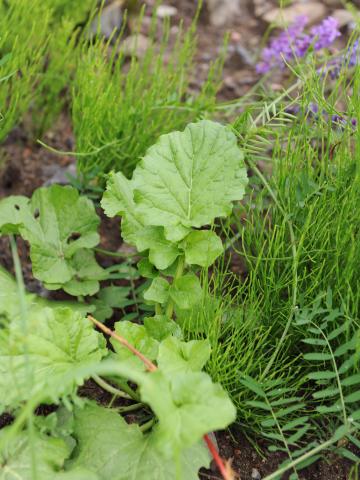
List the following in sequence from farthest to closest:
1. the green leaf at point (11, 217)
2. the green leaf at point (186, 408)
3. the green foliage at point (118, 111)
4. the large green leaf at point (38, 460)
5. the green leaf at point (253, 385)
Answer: the green foliage at point (118, 111)
the green leaf at point (11, 217)
the green leaf at point (253, 385)
the large green leaf at point (38, 460)
the green leaf at point (186, 408)

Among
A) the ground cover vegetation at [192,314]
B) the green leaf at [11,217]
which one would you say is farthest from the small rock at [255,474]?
the green leaf at [11,217]

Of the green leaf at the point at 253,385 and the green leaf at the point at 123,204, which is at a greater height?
the green leaf at the point at 123,204

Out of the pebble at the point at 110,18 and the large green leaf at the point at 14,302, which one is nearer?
the large green leaf at the point at 14,302

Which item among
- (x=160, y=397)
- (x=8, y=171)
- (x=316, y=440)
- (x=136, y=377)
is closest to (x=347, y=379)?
(x=316, y=440)

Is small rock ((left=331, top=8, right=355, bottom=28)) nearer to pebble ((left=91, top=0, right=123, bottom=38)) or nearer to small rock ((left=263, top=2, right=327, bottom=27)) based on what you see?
small rock ((left=263, top=2, right=327, bottom=27))

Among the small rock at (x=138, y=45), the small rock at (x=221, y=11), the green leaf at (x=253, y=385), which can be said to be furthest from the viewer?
the small rock at (x=221, y=11)

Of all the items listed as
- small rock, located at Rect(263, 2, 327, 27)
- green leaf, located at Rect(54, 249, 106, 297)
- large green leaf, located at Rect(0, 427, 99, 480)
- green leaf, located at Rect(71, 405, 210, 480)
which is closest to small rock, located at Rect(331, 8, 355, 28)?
small rock, located at Rect(263, 2, 327, 27)

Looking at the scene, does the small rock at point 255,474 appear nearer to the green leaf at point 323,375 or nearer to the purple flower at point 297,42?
the green leaf at point 323,375

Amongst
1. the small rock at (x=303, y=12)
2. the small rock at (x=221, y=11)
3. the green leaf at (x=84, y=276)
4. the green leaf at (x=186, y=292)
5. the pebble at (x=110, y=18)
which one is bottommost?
the green leaf at (x=84, y=276)

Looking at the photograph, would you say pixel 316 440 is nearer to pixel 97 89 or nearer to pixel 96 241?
pixel 96 241
